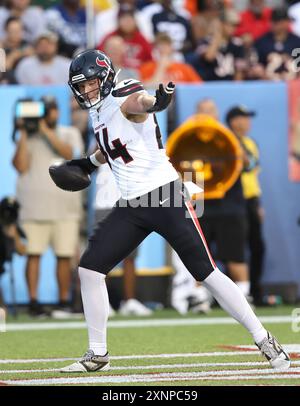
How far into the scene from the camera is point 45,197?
10969 mm

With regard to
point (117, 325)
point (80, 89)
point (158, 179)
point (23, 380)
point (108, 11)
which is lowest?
point (117, 325)

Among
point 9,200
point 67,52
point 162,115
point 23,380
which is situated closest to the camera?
point 23,380

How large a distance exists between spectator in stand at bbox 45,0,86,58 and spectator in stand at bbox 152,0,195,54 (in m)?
0.91

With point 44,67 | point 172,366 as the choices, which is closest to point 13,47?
point 44,67

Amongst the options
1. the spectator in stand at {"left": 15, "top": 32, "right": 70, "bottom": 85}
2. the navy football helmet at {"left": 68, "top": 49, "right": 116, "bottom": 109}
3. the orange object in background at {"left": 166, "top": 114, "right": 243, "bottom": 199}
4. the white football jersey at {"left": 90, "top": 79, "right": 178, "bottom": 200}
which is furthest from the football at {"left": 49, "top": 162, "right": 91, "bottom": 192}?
the spectator in stand at {"left": 15, "top": 32, "right": 70, "bottom": 85}

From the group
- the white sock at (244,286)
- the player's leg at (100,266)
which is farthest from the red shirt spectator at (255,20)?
the player's leg at (100,266)

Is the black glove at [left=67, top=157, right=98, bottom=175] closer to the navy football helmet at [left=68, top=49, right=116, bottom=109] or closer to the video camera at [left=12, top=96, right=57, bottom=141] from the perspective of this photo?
the navy football helmet at [left=68, top=49, right=116, bottom=109]

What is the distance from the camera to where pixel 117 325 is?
31.5 feet

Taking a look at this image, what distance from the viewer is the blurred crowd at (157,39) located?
11992mm

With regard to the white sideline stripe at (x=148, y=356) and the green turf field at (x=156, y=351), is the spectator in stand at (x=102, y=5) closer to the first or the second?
the green turf field at (x=156, y=351)

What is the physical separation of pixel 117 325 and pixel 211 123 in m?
2.50

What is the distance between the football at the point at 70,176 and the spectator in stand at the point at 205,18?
657cm
